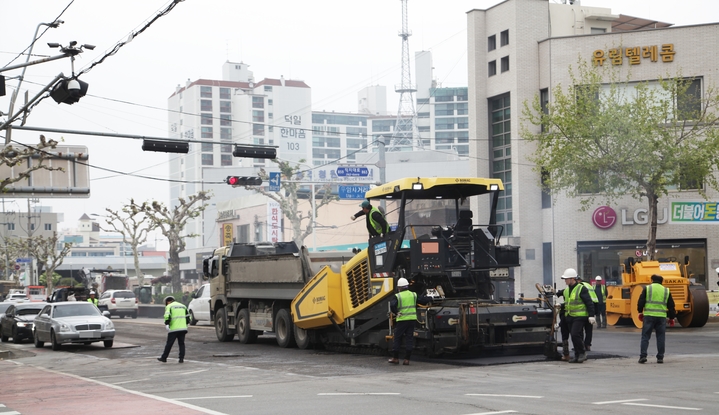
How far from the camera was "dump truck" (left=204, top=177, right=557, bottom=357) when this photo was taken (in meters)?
17.7

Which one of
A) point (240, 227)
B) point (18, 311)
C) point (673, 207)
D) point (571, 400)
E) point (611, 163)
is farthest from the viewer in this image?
point (240, 227)

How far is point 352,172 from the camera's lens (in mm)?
42312

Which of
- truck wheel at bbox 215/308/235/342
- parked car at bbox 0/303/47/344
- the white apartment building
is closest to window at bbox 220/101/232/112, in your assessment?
the white apartment building

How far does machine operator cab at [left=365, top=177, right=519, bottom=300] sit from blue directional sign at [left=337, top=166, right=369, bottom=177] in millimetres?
23332

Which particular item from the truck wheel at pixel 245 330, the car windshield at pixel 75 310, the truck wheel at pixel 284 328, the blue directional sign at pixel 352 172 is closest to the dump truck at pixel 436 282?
the truck wheel at pixel 284 328

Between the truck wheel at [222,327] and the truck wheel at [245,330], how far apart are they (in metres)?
0.98

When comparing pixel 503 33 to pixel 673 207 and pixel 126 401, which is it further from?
pixel 126 401

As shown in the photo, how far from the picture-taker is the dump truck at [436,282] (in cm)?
1767

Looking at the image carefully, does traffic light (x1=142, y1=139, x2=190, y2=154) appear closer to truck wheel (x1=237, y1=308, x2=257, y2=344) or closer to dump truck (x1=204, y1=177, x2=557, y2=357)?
truck wheel (x1=237, y1=308, x2=257, y2=344)

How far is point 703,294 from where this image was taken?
27266 millimetres

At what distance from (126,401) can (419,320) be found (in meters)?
6.49

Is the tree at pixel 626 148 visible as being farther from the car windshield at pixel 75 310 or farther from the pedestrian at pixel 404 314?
the pedestrian at pixel 404 314

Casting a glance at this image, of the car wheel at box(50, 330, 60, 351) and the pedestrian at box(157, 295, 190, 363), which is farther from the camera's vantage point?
the car wheel at box(50, 330, 60, 351)

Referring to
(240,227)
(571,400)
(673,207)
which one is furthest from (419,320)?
(240,227)
